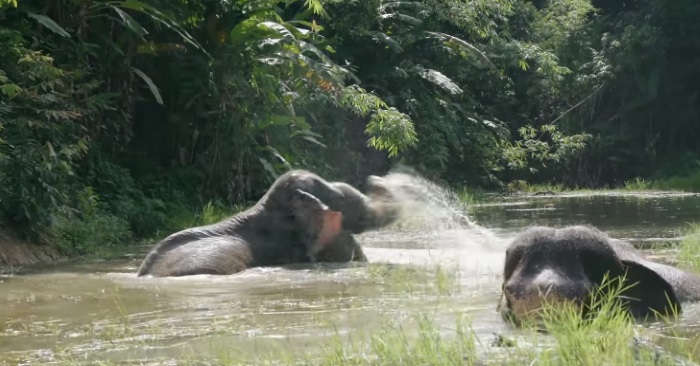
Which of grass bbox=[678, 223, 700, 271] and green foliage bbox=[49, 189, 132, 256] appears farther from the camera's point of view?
green foliage bbox=[49, 189, 132, 256]

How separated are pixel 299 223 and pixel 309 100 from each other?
1074 cm

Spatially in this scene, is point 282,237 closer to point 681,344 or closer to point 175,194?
point 175,194

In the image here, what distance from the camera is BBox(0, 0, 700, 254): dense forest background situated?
1300 cm

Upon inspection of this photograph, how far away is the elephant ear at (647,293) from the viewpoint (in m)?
6.47

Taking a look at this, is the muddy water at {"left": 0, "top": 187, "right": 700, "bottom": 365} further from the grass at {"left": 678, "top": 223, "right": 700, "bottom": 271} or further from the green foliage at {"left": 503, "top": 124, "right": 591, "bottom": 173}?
the green foliage at {"left": 503, "top": 124, "right": 591, "bottom": 173}

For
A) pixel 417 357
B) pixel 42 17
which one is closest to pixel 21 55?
pixel 42 17

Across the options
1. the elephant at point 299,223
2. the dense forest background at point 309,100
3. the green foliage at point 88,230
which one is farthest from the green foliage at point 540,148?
the elephant at point 299,223

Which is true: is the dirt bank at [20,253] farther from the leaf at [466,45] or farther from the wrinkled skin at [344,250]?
the leaf at [466,45]

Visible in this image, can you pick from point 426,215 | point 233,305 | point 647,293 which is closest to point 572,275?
point 647,293

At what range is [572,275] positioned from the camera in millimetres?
6113

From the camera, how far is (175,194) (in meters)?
15.7

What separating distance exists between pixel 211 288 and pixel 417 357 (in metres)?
4.14

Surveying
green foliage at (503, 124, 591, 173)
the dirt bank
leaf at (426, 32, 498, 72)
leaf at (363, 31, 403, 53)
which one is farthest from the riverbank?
green foliage at (503, 124, 591, 173)

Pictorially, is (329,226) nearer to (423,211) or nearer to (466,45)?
(423,211)
